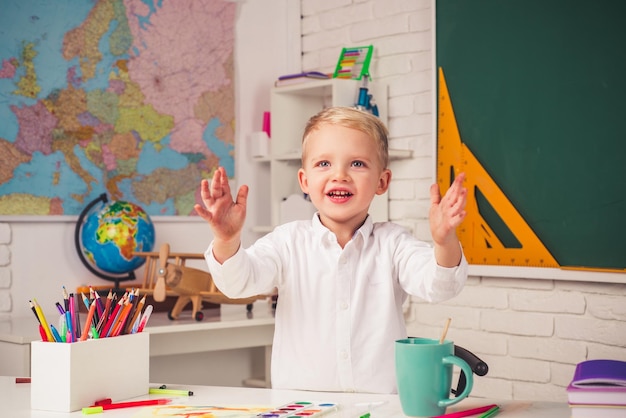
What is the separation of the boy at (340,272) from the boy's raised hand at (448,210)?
0.19 metres

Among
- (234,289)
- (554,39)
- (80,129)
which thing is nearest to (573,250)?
(554,39)

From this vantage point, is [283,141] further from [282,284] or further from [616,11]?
[282,284]

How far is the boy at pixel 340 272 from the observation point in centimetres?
158

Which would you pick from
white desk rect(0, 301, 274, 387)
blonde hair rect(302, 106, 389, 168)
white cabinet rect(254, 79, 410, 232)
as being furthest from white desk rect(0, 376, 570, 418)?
white cabinet rect(254, 79, 410, 232)

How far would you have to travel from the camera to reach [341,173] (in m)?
1.58

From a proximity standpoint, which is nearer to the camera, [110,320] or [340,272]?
[110,320]

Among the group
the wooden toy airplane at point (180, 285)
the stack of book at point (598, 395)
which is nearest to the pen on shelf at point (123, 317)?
the stack of book at point (598, 395)

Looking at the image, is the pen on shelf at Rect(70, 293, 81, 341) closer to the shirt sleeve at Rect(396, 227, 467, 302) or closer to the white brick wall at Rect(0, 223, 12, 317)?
the shirt sleeve at Rect(396, 227, 467, 302)

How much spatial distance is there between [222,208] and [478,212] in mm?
1616

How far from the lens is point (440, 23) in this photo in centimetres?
294

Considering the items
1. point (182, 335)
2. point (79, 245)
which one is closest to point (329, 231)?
point (182, 335)

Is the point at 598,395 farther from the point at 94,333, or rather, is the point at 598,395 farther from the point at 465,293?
the point at 465,293

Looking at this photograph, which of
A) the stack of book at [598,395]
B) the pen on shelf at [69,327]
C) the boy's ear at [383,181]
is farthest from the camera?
the boy's ear at [383,181]

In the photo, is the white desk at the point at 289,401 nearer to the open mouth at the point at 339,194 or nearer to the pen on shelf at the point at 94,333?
the pen on shelf at the point at 94,333
